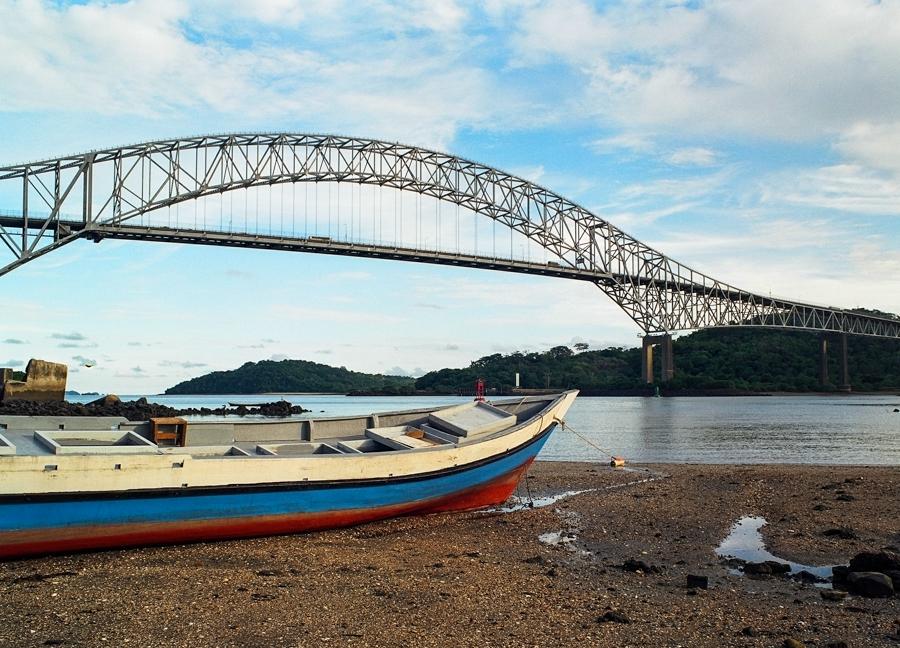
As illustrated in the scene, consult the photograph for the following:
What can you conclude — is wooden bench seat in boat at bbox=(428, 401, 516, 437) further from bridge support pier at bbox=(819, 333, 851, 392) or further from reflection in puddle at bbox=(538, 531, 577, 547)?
bridge support pier at bbox=(819, 333, 851, 392)

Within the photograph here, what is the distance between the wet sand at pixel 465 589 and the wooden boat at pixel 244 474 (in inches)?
11.5

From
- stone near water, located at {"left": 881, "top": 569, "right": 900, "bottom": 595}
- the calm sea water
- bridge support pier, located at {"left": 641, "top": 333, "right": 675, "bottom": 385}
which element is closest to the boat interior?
stone near water, located at {"left": 881, "top": 569, "right": 900, "bottom": 595}

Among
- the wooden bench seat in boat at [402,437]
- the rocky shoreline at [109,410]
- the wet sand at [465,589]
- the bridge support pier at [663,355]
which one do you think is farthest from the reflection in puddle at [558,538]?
the bridge support pier at [663,355]

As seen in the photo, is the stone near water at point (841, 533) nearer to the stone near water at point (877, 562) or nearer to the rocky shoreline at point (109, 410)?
the stone near water at point (877, 562)

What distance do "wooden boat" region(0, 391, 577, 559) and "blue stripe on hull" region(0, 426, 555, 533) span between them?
0.01m

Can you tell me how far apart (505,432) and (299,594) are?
260 inches

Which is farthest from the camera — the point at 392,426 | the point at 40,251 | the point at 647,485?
the point at 40,251

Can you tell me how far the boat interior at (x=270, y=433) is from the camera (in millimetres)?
11195

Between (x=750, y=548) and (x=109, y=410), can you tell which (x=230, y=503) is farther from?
(x=109, y=410)

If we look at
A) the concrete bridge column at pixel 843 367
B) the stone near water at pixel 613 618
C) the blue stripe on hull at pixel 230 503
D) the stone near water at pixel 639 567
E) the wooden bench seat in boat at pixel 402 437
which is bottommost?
the stone near water at pixel 639 567

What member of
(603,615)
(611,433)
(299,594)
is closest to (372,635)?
(299,594)

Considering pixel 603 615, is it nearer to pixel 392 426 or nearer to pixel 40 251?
pixel 392 426

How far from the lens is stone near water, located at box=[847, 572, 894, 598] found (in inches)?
Answer: 324

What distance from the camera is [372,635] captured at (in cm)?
694
